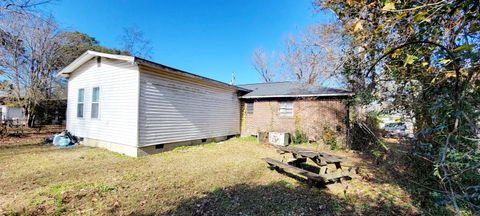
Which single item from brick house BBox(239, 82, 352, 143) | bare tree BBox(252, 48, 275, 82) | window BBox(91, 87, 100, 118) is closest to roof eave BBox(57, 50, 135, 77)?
window BBox(91, 87, 100, 118)

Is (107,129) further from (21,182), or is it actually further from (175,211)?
(175,211)

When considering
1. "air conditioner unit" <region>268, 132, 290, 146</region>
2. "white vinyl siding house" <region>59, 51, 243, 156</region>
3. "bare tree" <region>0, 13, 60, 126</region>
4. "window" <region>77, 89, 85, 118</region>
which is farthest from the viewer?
"bare tree" <region>0, 13, 60, 126</region>

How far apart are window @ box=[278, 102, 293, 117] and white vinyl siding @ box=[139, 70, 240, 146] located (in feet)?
9.88

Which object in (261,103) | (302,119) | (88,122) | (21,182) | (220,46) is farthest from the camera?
(220,46)

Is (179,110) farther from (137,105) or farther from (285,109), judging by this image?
(285,109)

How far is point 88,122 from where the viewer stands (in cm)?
930

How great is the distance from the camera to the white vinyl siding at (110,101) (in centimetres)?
752

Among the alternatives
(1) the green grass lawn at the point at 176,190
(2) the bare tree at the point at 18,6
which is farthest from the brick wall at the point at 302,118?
(2) the bare tree at the point at 18,6

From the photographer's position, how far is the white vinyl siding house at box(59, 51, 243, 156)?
296 inches

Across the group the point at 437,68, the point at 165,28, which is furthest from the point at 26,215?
the point at 165,28

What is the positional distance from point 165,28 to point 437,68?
1785 centimetres

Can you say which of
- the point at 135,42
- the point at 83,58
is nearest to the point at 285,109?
the point at 83,58

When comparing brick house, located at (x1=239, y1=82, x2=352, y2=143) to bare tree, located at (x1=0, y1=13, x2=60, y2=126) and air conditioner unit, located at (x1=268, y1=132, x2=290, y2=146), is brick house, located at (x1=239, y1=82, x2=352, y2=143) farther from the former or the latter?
bare tree, located at (x1=0, y1=13, x2=60, y2=126)

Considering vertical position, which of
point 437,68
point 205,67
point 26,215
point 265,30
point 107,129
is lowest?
point 26,215
